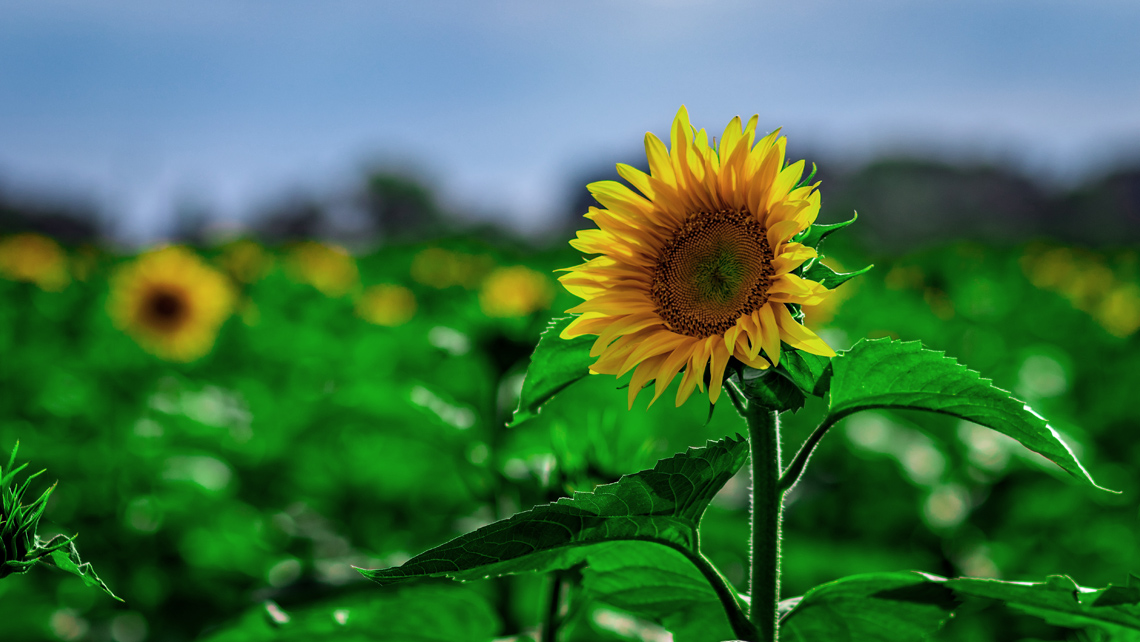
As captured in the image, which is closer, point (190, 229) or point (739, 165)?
point (739, 165)

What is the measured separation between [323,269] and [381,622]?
19.0 ft

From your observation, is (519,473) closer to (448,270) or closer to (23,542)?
(23,542)

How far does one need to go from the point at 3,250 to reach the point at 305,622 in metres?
6.81

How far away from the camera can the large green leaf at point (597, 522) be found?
690mm

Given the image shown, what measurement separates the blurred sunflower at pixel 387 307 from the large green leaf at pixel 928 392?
14.3ft

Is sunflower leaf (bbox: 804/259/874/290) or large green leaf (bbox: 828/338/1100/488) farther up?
sunflower leaf (bbox: 804/259/874/290)

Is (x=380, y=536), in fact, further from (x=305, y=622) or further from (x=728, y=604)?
(x=728, y=604)

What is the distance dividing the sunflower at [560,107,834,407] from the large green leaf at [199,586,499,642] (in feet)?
1.82

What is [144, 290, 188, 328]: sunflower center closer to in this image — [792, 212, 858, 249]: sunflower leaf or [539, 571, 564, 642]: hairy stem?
[539, 571, 564, 642]: hairy stem

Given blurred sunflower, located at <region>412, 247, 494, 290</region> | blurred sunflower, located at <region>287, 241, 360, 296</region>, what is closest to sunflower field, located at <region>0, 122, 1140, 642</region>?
blurred sunflower, located at <region>287, 241, 360, 296</region>

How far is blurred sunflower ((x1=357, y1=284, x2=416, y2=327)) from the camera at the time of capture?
203 inches

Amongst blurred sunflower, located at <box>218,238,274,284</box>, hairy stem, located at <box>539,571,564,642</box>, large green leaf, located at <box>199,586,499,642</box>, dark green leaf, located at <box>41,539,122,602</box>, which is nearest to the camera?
dark green leaf, located at <box>41,539,122,602</box>

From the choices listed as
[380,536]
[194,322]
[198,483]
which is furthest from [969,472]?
[194,322]

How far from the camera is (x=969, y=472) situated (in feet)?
8.87
